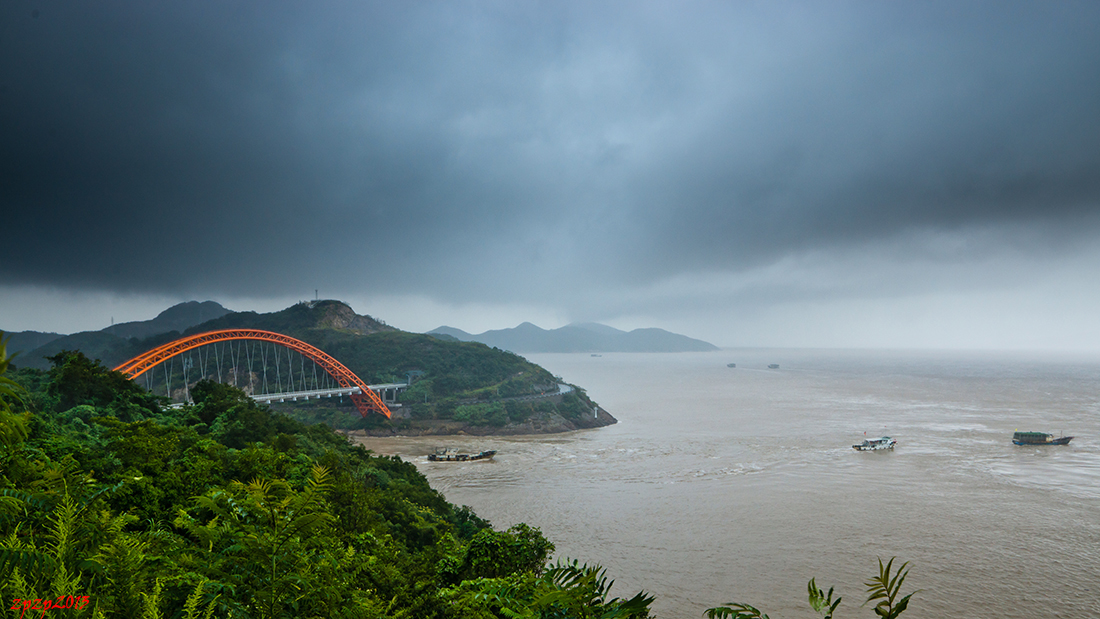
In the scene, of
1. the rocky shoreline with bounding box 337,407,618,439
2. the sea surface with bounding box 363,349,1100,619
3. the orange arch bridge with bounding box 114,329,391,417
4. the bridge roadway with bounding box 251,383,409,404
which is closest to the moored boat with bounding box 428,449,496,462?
the sea surface with bounding box 363,349,1100,619

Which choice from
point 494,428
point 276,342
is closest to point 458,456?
point 494,428

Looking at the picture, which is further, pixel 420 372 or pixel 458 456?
pixel 420 372

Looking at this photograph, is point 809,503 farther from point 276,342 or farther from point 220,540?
point 276,342

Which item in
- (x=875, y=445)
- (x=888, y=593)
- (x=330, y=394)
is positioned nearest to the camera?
(x=888, y=593)

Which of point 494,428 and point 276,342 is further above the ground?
point 276,342

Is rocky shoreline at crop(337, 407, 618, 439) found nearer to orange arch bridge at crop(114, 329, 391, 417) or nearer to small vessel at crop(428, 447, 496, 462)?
orange arch bridge at crop(114, 329, 391, 417)

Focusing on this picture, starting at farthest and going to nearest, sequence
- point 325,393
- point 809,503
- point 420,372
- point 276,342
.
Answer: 1. point 420,372
2. point 325,393
3. point 276,342
4. point 809,503
